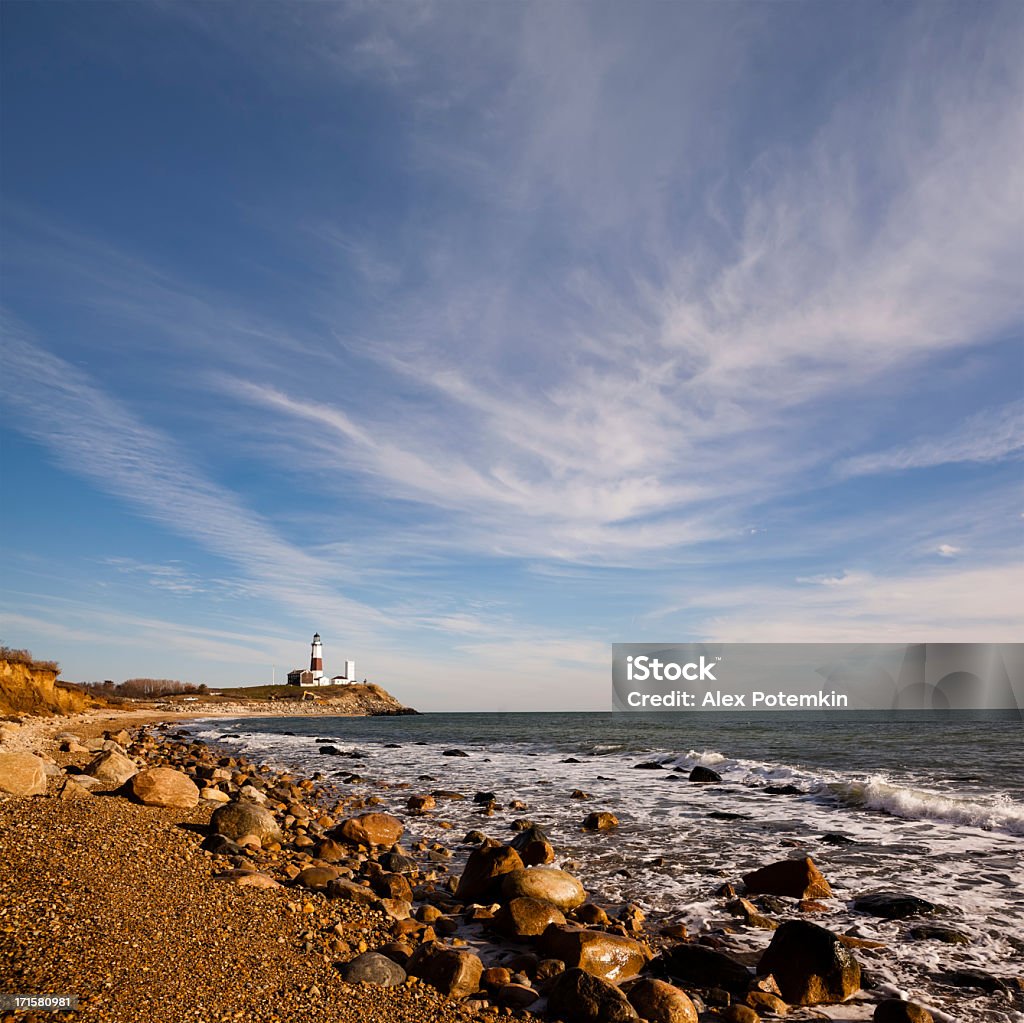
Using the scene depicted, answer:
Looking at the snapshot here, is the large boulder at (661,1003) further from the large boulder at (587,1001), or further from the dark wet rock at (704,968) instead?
the dark wet rock at (704,968)

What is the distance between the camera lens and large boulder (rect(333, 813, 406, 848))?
530 inches

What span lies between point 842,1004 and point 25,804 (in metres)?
11.6

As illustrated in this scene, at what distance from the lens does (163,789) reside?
41.2ft

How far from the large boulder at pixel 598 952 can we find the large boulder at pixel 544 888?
1444 millimetres

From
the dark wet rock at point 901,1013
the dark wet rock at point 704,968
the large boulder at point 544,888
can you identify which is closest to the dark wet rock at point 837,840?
the large boulder at point 544,888

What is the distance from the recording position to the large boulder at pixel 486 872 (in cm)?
1012

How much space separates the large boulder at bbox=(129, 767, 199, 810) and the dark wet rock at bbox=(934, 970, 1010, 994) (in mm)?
12584

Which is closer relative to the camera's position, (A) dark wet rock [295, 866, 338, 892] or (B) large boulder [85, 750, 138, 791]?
(A) dark wet rock [295, 866, 338, 892]

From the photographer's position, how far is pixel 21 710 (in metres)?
42.1

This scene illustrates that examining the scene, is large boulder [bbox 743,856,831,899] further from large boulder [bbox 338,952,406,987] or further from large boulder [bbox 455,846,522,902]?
large boulder [bbox 338,952,406,987]

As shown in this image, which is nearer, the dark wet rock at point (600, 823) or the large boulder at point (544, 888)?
the large boulder at point (544, 888)

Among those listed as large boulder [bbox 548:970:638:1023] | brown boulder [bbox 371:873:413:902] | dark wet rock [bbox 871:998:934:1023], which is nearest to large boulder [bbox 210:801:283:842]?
brown boulder [bbox 371:873:413:902]

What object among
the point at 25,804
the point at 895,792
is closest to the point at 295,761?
the point at 25,804

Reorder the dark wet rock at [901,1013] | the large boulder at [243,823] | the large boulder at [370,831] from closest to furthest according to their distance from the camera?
1. the dark wet rock at [901,1013]
2. the large boulder at [243,823]
3. the large boulder at [370,831]
